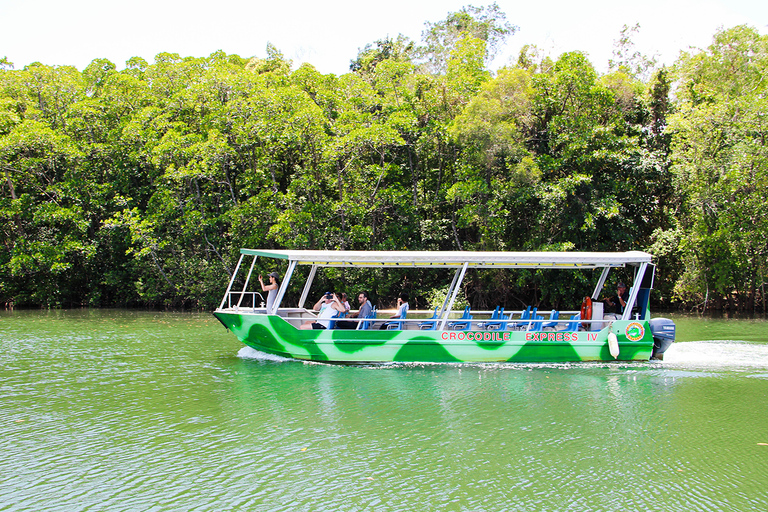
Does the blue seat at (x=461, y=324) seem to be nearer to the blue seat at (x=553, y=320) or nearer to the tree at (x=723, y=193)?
the blue seat at (x=553, y=320)

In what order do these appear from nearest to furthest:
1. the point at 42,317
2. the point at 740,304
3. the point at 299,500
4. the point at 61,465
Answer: the point at 299,500 → the point at 61,465 → the point at 42,317 → the point at 740,304

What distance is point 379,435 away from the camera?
26.3 ft

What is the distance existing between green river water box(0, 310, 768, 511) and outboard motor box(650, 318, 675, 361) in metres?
0.35

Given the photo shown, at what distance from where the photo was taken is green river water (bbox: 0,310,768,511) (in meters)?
6.09

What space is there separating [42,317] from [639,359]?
2229 cm

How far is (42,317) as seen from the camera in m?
24.0

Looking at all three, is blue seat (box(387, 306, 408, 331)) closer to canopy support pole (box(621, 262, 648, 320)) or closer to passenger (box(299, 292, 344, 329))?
passenger (box(299, 292, 344, 329))

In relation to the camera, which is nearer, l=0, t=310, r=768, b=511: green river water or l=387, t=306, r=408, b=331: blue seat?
l=0, t=310, r=768, b=511: green river water

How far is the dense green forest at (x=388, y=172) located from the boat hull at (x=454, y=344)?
1223 centimetres

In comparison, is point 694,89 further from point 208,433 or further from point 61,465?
point 61,465

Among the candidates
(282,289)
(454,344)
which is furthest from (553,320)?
(282,289)

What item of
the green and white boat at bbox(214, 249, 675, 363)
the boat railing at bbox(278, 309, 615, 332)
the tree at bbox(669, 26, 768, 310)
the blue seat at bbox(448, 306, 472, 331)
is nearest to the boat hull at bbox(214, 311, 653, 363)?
the green and white boat at bbox(214, 249, 675, 363)

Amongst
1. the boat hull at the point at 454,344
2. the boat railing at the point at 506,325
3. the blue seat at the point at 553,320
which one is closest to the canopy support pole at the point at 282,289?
the boat hull at the point at 454,344

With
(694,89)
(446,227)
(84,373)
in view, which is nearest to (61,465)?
(84,373)
